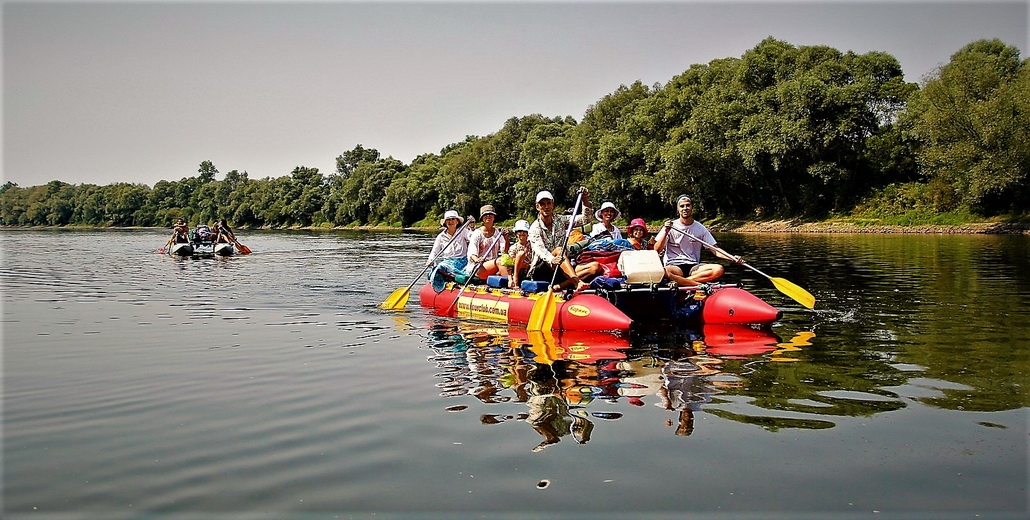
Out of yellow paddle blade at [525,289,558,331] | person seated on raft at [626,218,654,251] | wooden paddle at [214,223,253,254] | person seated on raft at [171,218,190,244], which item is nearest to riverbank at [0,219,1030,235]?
wooden paddle at [214,223,253,254]

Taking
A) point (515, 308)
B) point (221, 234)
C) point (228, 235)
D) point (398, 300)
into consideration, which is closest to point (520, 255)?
point (515, 308)

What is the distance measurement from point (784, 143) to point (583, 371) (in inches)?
1555

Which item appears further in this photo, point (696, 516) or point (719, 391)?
point (719, 391)

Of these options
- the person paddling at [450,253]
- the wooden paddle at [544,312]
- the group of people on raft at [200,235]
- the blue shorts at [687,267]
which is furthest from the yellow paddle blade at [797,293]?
the group of people on raft at [200,235]

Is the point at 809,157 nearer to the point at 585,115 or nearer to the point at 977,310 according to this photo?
the point at 585,115

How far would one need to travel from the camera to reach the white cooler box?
426 inches

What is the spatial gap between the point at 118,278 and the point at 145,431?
1647 cm

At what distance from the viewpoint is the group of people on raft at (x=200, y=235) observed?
3177cm

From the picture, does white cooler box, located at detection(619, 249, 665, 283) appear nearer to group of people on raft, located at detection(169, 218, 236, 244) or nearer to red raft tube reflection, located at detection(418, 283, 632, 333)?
red raft tube reflection, located at detection(418, 283, 632, 333)

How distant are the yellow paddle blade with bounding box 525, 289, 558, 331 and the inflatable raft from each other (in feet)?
0.26

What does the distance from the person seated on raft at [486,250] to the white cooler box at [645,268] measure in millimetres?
3096

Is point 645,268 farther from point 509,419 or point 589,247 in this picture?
point 509,419

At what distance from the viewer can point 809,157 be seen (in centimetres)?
4659

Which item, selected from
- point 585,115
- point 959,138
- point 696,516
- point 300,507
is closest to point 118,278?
point 300,507
